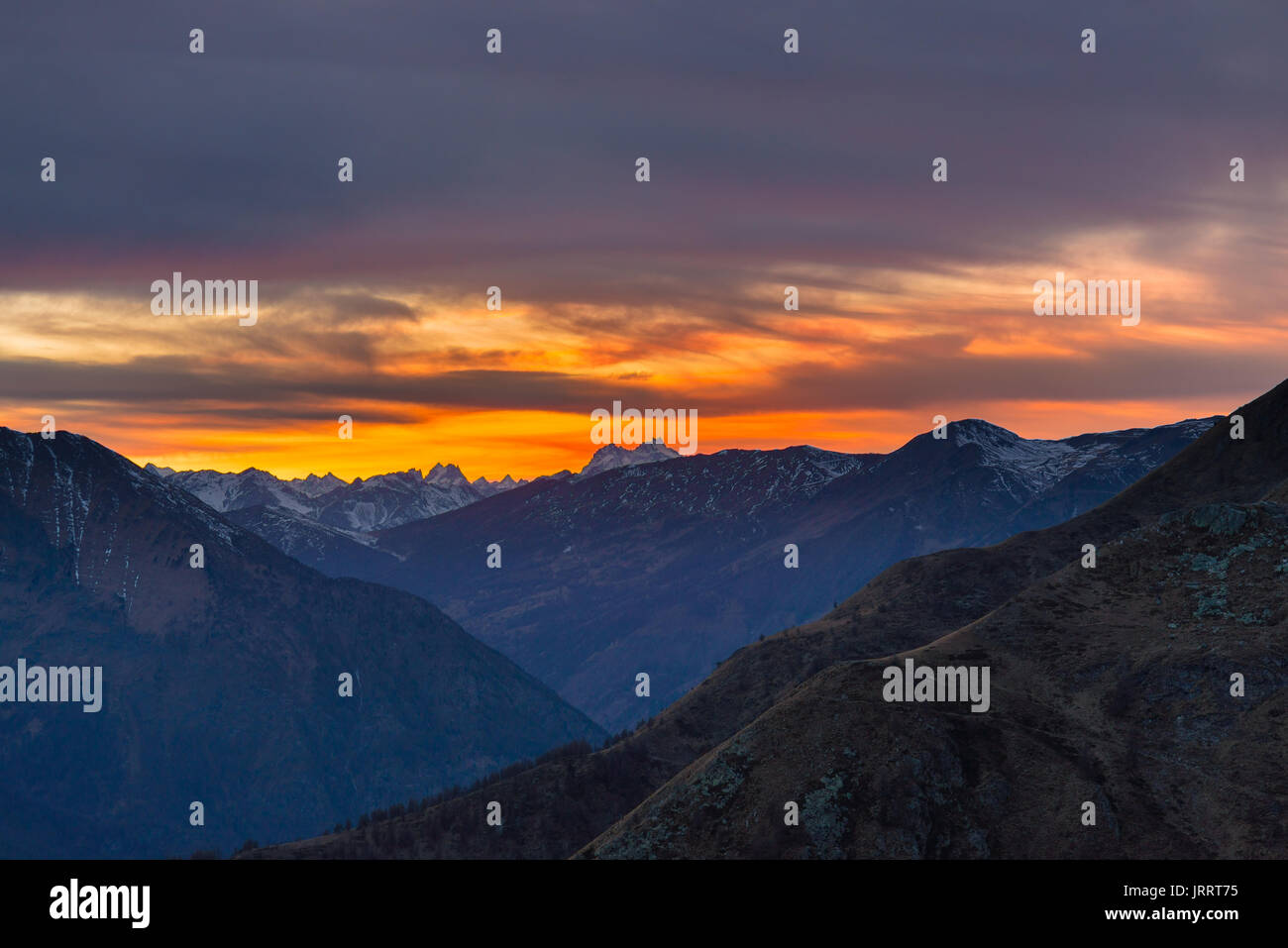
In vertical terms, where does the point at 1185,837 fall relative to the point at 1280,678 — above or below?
below

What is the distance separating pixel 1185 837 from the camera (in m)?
110

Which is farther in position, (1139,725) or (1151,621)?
(1151,621)

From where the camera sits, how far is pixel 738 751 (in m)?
125

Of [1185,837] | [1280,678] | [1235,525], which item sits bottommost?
[1185,837]

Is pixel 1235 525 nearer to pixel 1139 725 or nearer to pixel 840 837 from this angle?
pixel 1139 725
